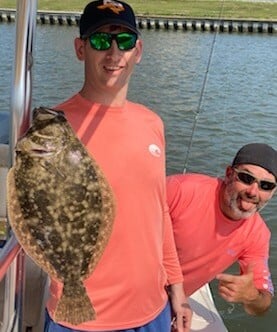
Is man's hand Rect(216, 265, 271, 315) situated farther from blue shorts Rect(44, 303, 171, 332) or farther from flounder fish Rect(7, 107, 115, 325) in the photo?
flounder fish Rect(7, 107, 115, 325)

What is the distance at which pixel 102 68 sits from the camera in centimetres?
214

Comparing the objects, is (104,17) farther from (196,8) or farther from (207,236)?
(196,8)

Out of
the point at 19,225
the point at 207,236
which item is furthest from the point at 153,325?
the point at 207,236

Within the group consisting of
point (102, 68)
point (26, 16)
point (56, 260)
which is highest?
point (26, 16)

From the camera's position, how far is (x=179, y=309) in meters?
2.58

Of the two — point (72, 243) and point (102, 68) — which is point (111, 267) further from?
point (102, 68)

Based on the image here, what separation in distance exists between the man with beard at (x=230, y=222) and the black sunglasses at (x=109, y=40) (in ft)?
3.96

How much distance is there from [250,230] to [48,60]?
76.4 ft

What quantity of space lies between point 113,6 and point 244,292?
5.15ft

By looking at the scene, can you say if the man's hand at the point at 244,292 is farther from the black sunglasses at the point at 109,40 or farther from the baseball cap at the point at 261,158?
the black sunglasses at the point at 109,40

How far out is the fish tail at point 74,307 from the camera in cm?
199

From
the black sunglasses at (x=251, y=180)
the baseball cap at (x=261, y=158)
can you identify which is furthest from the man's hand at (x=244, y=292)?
the baseball cap at (x=261, y=158)

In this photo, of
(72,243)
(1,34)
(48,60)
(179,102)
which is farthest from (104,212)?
(1,34)

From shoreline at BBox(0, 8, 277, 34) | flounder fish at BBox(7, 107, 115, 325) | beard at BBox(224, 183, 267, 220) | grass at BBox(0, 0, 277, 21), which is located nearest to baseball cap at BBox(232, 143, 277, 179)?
beard at BBox(224, 183, 267, 220)
